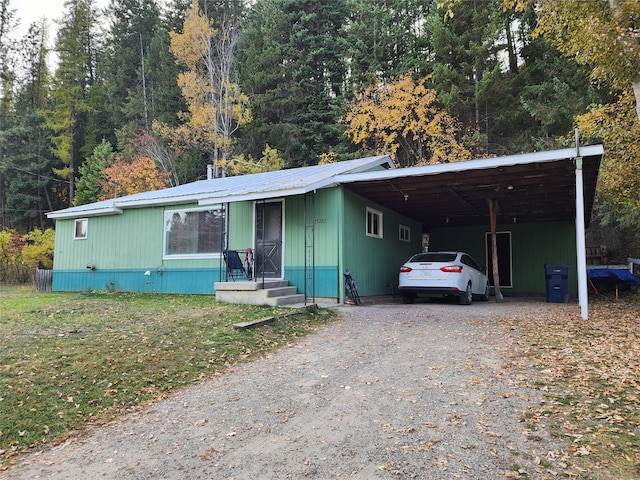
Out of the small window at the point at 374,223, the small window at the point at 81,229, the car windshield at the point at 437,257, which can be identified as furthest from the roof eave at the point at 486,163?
the small window at the point at 81,229

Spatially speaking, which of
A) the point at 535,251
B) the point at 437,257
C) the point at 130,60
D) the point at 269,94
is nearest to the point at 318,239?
the point at 437,257

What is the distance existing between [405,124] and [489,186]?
11825 mm

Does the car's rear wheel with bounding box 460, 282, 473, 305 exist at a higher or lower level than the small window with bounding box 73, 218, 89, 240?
lower

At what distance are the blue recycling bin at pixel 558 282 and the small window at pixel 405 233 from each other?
14.0 feet

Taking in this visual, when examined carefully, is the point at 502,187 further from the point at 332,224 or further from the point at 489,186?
the point at 332,224

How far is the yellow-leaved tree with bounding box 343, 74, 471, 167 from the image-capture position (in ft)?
67.8

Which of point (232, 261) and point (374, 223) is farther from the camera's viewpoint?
point (374, 223)

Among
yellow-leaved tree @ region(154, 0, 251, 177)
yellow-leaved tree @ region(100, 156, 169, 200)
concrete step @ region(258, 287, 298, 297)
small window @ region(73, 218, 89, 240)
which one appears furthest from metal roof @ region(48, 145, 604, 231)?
yellow-leaved tree @ region(100, 156, 169, 200)

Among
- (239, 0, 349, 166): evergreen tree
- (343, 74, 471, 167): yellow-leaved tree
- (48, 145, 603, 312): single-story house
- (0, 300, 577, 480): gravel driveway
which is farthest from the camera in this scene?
(239, 0, 349, 166): evergreen tree

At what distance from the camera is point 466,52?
801 inches

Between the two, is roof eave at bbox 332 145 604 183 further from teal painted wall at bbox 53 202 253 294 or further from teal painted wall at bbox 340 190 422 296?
teal painted wall at bbox 53 202 253 294

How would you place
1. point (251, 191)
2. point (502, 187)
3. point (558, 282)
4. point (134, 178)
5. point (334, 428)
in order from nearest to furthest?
1. point (334, 428)
2. point (251, 191)
3. point (502, 187)
4. point (558, 282)
5. point (134, 178)

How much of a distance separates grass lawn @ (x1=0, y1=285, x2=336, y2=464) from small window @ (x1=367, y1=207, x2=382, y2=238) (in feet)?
12.2

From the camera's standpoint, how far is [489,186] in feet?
34.1
